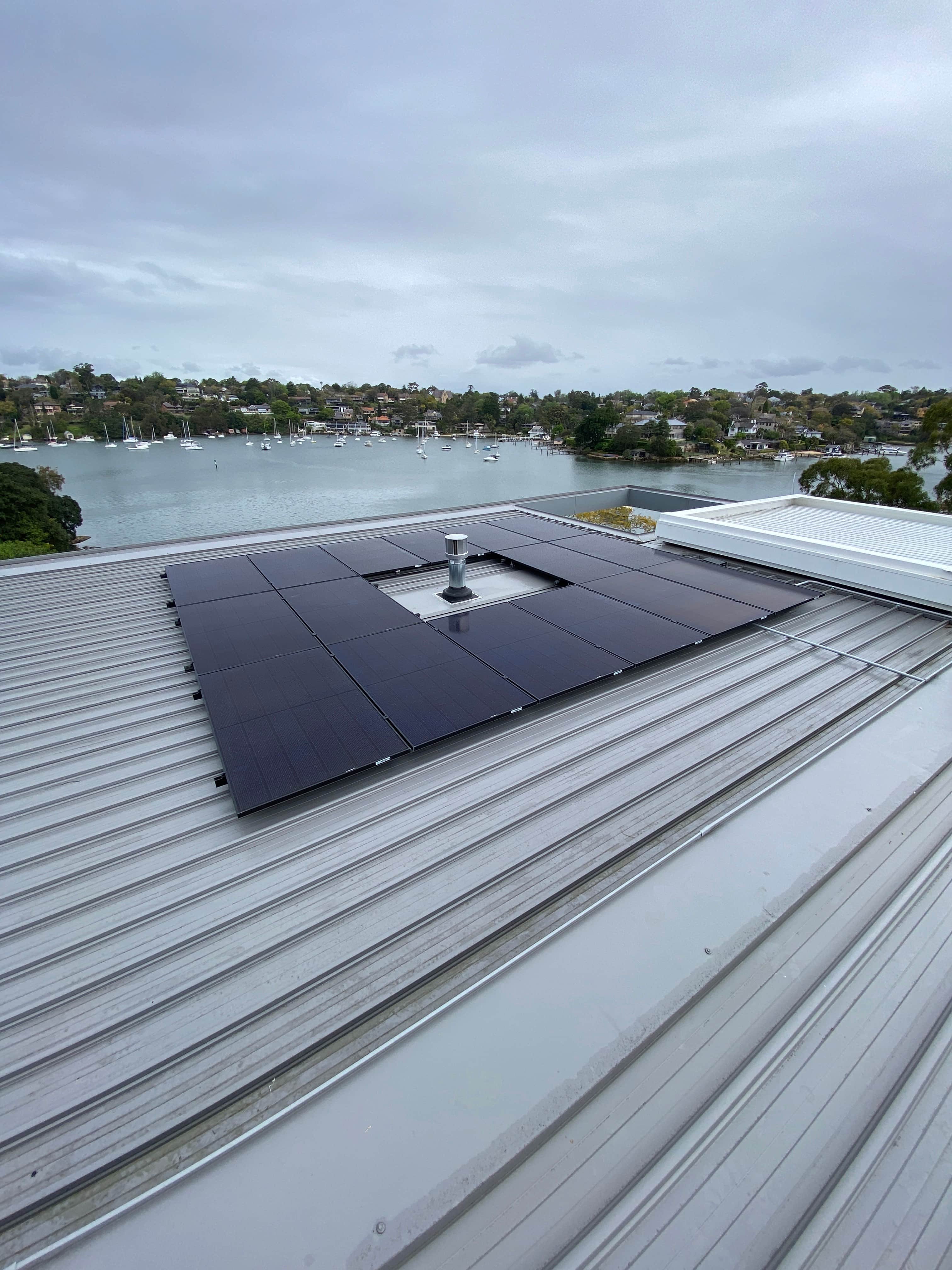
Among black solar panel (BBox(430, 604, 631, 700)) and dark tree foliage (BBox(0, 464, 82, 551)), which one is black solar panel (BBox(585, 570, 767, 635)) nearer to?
black solar panel (BBox(430, 604, 631, 700))

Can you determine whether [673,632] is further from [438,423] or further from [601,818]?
[438,423]

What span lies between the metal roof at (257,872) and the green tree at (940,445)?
98.8ft

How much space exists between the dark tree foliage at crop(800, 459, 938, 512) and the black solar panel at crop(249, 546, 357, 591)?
29566 millimetres

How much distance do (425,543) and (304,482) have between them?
175 feet

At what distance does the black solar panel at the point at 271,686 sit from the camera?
6309 mm

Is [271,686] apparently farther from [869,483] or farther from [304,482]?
[304,482]

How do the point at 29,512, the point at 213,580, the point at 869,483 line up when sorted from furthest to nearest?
the point at 29,512 < the point at 869,483 < the point at 213,580

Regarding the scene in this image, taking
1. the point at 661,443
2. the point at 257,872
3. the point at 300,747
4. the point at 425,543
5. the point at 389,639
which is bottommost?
the point at 257,872

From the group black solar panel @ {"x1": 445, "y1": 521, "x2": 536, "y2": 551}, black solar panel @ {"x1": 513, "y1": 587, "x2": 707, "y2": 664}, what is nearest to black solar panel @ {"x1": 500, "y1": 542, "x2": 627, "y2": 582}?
black solar panel @ {"x1": 445, "y1": 521, "x2": 536, "y2": 551}

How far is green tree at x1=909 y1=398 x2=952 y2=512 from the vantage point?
29.1 m

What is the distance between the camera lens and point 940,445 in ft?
97.7

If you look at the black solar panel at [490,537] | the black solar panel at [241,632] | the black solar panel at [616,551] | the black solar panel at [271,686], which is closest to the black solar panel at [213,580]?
the black solar panel at [241,632]

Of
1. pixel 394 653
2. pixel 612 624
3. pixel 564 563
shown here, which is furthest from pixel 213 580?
pixel 612 624

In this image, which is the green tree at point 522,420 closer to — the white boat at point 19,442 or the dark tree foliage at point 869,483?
the dark tree foliage at point 869,483
